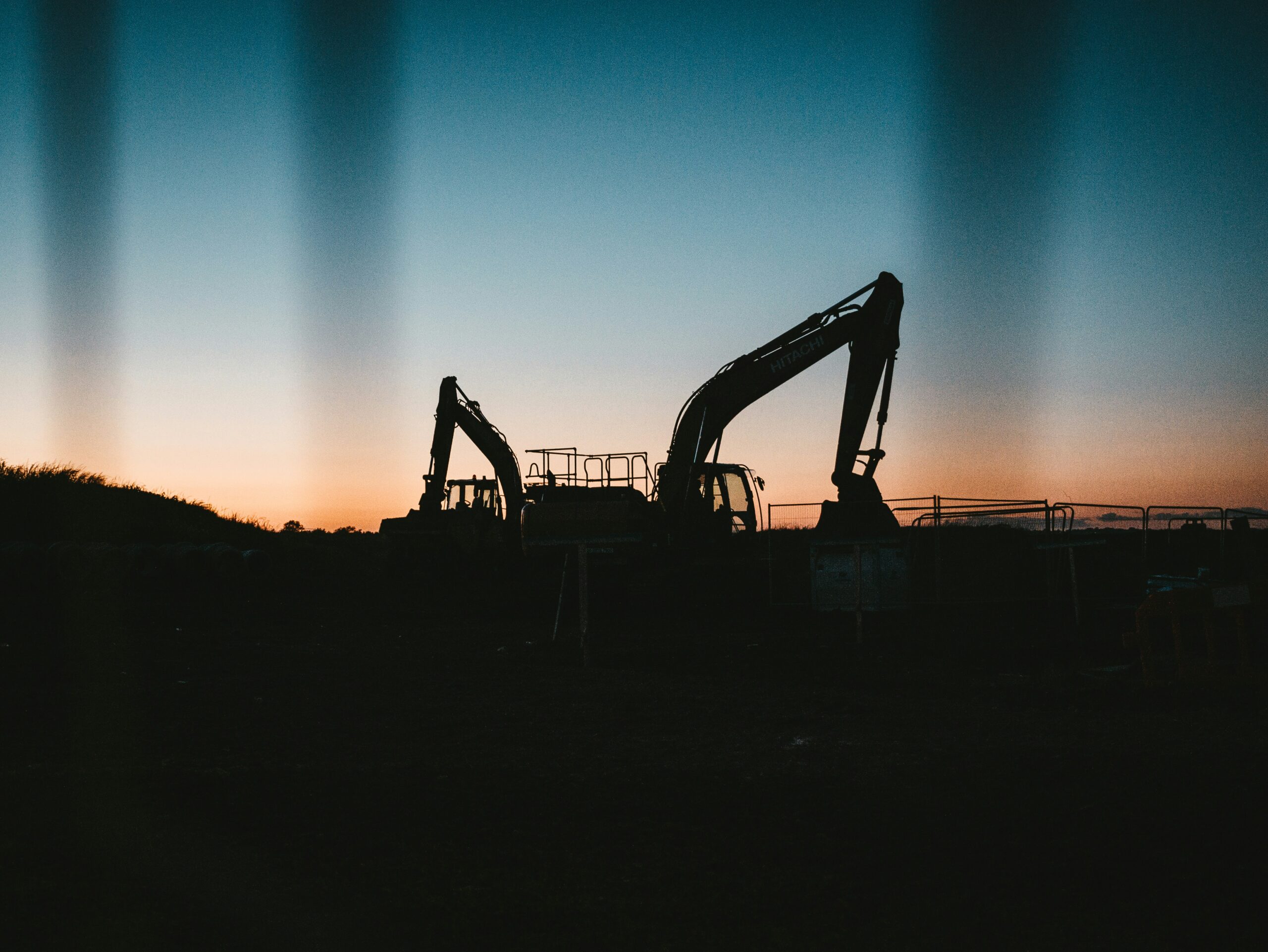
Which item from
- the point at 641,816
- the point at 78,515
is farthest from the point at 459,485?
the point at 641,816

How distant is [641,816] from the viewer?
585 centimetres

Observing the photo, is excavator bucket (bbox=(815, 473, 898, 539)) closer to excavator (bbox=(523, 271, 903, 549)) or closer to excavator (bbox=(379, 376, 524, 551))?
excavator (bbox=(523, 271, 903, 549))

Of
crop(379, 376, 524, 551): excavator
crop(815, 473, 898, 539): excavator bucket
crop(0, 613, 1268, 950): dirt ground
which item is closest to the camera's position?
crop(0, 613, 1268, 950): dirt ground

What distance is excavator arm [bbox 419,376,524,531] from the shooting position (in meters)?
26.5

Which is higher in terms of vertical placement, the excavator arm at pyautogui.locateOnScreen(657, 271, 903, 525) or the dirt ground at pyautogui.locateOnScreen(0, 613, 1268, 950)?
the excavator arm at pyautogui.locateOnScreen(657, 271, 903, 525)

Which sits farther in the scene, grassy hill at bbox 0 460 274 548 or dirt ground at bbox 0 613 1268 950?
grassy hill at bbox 0 460 274 548

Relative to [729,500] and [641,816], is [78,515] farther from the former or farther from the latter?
[641,816]

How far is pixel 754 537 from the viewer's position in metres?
20.4

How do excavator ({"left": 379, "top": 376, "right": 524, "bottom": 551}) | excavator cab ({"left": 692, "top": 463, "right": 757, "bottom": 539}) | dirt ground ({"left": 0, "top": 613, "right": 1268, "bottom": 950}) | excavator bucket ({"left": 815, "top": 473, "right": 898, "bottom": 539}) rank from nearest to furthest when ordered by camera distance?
dirt ground ({"left": 0, "top": 613, "right": 1268, "bottom": 950}), excavator bucket ({"left": 815, "top": 473, "right": 898, "bottom": 539}), excavator cab ({"left": 692, "top": 463, "right": 757, "bottom": 539}), excavator ({"left": 379, "top": 376, "right": 524, "bottom": 551})

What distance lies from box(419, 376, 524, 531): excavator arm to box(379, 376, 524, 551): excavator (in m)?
0.01

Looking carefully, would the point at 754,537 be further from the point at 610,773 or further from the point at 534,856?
the point at 534,856

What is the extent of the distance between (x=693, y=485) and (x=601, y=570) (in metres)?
Result: 2.45

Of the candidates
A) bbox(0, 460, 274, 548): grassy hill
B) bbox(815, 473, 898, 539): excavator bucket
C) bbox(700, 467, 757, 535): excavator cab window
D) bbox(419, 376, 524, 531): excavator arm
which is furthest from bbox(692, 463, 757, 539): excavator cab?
bbox(0, 460, 274, 548): grassy hill

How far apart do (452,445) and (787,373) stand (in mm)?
10749
